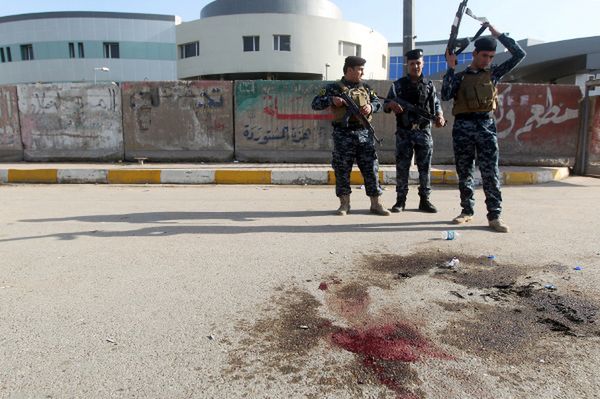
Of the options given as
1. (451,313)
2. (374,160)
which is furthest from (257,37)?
(451,313)

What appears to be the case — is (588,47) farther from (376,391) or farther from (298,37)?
(376,391)

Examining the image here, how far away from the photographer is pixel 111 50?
39375mm

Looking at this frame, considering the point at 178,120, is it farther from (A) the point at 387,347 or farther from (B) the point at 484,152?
(A) the point at 387,347

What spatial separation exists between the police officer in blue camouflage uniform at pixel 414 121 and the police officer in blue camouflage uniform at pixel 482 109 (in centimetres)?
47

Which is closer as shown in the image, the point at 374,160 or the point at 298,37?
the point at 374,160

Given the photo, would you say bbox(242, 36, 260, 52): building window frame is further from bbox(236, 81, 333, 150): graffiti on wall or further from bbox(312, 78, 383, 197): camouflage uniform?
bbox(312, 78, 383, 197): camouflage uniform

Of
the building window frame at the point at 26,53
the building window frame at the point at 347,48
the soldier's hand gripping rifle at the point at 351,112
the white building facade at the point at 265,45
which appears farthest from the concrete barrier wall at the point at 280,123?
the building window frame at the point at 26,53

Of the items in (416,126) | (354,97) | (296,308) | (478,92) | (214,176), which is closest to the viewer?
(296,308)

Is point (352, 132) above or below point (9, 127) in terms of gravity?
below

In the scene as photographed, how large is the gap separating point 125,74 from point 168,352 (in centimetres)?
4192

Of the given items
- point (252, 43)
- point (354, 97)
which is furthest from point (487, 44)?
point (252, 43)

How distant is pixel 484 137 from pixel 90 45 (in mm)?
42389

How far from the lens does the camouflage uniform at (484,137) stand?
4.22 metres

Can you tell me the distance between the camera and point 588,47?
62.2 feet
